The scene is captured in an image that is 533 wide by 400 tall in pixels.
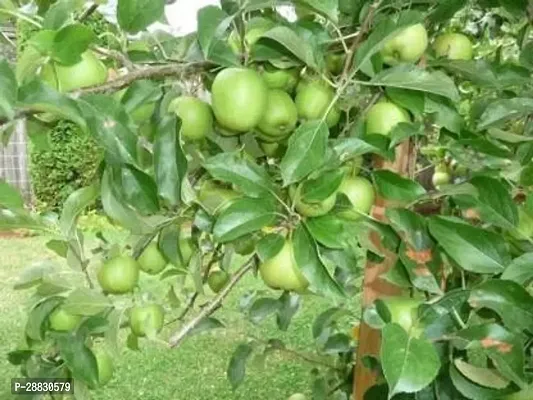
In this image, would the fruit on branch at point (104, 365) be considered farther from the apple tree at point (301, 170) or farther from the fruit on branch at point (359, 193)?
the fruit on branch at point (359, 193)

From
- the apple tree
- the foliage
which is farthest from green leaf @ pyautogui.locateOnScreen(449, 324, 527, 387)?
the foliage

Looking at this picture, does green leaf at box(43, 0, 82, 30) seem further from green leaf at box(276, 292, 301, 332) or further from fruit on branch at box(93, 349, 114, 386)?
green leaf at box(276, 292, 301, 332)

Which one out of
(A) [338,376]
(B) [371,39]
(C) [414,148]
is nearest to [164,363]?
(A) [338,376]

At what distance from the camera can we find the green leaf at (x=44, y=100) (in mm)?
598

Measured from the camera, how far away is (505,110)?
0.86 metres

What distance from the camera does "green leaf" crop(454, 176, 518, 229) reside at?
0.78 metres

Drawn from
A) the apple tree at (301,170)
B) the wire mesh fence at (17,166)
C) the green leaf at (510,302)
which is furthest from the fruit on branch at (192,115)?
the wire mesh fence at (17,166)

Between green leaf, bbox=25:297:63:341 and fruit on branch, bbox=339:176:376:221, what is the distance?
1.27ft

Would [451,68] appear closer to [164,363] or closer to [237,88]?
[237,88]

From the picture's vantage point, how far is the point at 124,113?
66 cm

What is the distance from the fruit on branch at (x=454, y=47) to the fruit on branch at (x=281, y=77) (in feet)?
0.58

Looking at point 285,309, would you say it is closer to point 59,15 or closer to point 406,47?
point 406,47

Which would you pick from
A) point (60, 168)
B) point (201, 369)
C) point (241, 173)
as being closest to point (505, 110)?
point (241, 173)

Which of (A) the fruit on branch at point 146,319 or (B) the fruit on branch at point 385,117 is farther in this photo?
(A) the fruit on branch at point 146,319
